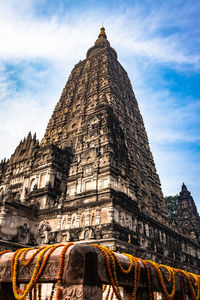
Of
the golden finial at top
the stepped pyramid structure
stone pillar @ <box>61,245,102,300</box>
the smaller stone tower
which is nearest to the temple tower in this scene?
the golden finial at top

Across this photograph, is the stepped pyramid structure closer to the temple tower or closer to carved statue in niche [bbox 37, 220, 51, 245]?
carved statue in niche [bbox 37, 220, 51, 245]

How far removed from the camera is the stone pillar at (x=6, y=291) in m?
6.00

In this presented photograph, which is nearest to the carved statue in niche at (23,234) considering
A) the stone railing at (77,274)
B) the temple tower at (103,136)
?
the temple tower at (103,136)

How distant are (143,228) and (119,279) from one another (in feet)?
61.6

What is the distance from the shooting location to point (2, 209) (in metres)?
21.4

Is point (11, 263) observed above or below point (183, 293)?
above

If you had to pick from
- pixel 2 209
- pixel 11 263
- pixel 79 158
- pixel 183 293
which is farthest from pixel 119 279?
pixel 79 158

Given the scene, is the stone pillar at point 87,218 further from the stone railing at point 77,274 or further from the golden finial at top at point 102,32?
the golden finial at top at point 102,32

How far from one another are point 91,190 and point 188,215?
3644 cm

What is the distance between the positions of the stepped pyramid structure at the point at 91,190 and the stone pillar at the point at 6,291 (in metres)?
13.0

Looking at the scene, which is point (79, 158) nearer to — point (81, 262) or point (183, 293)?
point (183, 293)

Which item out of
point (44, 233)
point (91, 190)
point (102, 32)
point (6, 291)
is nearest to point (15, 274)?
point (6, 291)

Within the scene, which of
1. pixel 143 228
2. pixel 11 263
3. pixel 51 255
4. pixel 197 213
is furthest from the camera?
pixel 197 213

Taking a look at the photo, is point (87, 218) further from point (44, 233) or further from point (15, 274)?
point (15, 274)
